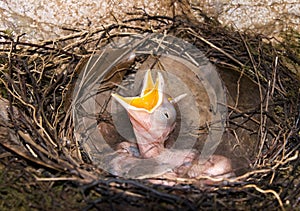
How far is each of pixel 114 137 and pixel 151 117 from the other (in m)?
0.20

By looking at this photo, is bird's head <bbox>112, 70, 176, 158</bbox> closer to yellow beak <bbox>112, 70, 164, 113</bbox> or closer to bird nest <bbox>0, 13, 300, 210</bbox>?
yellow beak <bbox>112, 70, 164, 113</bbox>

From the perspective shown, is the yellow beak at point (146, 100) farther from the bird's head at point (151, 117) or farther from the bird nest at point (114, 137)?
the bird nest at point (114, 137)

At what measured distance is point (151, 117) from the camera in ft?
5.41

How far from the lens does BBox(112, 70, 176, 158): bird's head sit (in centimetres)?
165

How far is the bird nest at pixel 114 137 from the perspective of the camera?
4.35ft

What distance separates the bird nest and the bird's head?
0.15m

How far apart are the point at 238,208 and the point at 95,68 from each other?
0.66m

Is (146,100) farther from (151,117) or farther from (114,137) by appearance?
(114,137)

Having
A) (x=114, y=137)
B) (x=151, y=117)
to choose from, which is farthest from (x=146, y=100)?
(x=114, y=137)

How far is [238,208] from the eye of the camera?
52.6 inches

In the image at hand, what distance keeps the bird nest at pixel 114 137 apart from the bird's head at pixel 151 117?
0.15 m

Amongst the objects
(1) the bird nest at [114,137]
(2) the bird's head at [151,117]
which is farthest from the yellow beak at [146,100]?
(1) the bird nest at [114,137]

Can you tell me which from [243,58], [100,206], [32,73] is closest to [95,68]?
[32,73]

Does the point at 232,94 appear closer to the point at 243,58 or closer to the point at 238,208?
the point at 243,58
